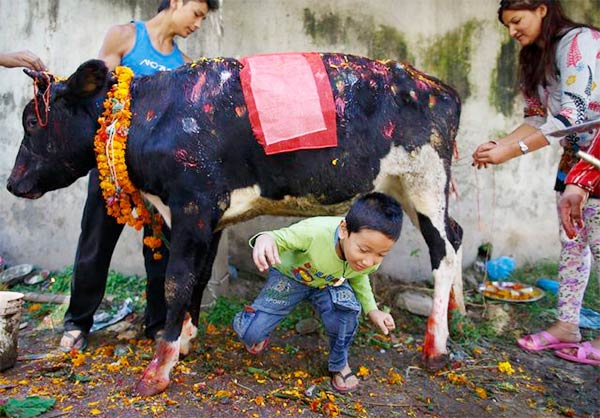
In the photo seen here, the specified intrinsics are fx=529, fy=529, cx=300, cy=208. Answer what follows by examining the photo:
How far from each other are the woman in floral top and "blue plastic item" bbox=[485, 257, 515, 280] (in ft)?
3.60

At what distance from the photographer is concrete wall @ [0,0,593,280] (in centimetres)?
444

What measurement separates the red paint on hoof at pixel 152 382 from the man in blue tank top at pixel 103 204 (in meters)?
0.72

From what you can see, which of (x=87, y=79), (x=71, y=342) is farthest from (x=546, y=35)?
(x=71, y=342)

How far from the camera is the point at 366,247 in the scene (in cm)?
236

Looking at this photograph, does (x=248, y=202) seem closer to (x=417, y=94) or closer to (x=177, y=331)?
(x=177, y=331)

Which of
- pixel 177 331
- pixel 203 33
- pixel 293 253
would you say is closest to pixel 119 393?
pixel 177 331

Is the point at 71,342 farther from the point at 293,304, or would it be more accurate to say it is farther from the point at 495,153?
the point at 495,153

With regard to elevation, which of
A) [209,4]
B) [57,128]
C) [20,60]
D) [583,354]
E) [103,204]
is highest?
[209,4]

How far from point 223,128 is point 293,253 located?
2.44 feet

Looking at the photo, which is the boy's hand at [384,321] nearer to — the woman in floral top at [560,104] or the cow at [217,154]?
the cow at [217,154]

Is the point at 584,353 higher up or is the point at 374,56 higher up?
the point at 374,56

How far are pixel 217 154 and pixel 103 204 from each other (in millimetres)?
884

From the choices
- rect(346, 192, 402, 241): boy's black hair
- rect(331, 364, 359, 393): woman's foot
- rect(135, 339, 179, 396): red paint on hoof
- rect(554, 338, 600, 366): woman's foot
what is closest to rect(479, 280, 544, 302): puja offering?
rect(554, 338, 600, 366): woman's foot

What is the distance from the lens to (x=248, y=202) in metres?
2.87
